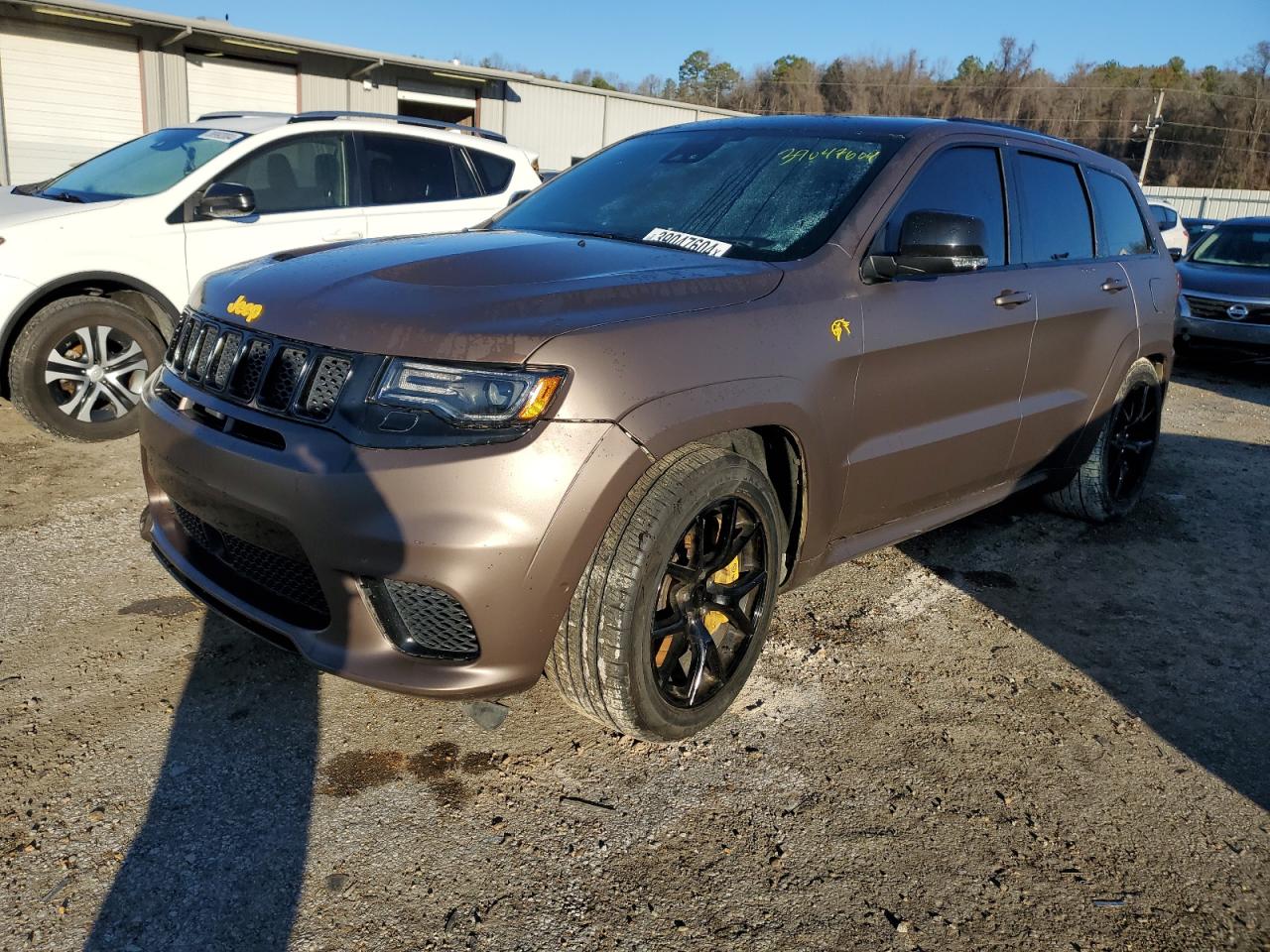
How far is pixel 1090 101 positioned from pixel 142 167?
6801 centimetres

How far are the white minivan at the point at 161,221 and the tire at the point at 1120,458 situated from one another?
12.5ft

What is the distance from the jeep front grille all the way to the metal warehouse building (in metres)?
15.5

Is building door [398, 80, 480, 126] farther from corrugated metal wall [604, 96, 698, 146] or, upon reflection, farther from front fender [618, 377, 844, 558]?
front fender [618, 377, 844, 558]

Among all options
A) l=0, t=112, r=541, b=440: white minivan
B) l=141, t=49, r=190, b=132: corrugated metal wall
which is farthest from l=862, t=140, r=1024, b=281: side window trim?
l=141, t=49, r=190, b=132: corrugated metal wall

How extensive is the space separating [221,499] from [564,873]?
1284mm

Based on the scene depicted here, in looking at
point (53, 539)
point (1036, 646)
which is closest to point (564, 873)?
point (1036, 646)

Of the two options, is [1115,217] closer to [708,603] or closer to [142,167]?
[708,603]

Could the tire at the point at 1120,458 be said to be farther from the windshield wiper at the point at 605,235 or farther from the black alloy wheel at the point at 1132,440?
the windshield wiper at the point at 605,235

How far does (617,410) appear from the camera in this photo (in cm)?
241

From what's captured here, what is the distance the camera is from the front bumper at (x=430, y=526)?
228 centimetres

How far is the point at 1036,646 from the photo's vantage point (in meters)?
3.72

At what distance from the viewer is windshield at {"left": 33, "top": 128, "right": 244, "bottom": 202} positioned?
19.1 feet

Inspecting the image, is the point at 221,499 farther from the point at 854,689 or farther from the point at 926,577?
the point at 926,577

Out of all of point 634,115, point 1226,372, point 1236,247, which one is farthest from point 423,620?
point 634,115
